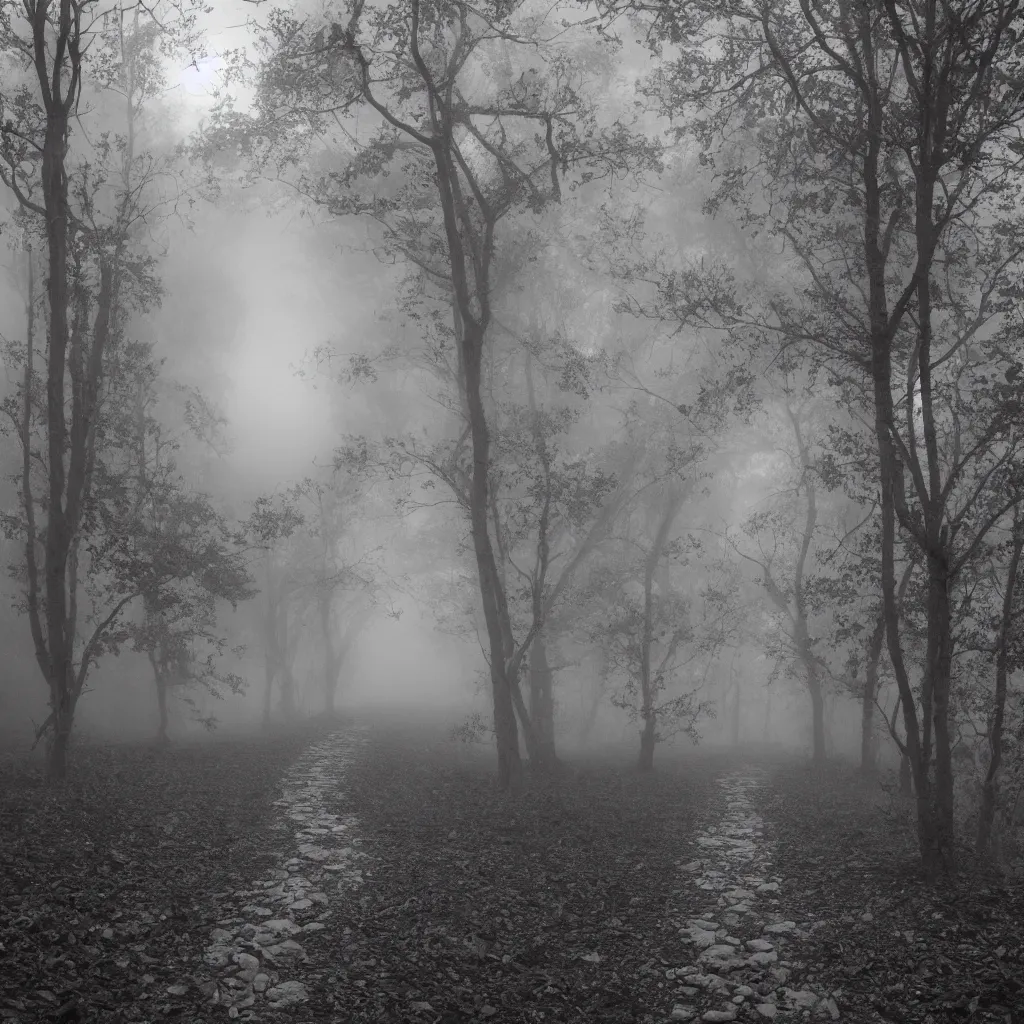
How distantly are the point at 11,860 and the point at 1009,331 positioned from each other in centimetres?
1393

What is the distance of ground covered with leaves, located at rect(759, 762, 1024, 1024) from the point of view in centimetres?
637

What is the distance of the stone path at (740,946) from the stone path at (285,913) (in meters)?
3.57

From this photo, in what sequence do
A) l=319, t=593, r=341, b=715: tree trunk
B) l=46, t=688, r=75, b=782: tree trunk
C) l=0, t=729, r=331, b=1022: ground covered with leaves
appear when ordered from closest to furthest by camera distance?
1. l=0, t=729, r=331, b=1022: ground covered with leaves
2. l=46, t=688, r=75, b=782: tree trunk
3. l=319, t=593, r=341, b=715: tree trunk

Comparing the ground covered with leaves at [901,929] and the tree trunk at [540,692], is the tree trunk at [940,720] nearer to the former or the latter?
the ground covered with leaves at [901,929]

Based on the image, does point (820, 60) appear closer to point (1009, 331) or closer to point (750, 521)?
point (1009, 331)

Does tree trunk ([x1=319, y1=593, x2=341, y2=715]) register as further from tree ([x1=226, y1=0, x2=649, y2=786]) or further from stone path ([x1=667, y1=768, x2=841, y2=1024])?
stone path ([x1=667, y1=768, x2=841, y2=1024])

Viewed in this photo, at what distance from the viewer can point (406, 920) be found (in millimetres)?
8266

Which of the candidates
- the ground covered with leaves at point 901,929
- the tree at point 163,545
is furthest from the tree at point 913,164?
the tree at point 163,545

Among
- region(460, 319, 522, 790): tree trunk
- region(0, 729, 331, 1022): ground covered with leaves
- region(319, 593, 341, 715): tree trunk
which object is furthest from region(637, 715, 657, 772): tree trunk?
region(319, 593, 341, 715): tree trunk

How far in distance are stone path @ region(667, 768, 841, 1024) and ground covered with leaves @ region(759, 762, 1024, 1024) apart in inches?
10.2

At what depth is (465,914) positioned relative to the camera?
28.1ft

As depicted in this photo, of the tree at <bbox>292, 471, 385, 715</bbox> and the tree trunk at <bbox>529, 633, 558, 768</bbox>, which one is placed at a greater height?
the tree at <bbox>292, 471, 385, 715</bbox>

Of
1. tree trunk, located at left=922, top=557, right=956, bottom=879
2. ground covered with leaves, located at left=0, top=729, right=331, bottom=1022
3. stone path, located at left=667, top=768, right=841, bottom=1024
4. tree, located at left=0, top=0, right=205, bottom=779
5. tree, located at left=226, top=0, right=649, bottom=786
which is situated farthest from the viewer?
tree, located at left=226, top=0, right=649, bottom=786

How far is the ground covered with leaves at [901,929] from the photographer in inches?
251
